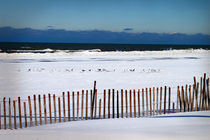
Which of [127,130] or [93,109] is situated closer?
[127,130]

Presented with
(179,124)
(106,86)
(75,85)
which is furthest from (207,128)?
(75,85)

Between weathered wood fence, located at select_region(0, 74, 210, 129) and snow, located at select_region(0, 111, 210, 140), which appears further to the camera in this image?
weathered wood fence, located at select_region(0, 74, 210, 129)

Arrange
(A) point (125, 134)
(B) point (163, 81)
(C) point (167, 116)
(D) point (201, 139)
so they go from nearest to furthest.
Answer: (D) point (201, 139)
(A) point (125, 134)
(C) point (167, 116)
(B) point (163, 81)

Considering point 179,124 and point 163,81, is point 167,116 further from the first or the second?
point 163,81

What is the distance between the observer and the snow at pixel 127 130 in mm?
7430

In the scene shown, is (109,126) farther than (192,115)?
No

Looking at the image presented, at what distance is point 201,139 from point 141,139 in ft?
4.73

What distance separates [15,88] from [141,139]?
12841mm

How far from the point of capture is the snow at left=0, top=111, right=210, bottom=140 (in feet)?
24.4

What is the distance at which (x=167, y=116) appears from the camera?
A: 33.3 feet

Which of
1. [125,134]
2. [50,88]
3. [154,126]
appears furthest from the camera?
[50,88]

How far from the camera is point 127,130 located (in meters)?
8.16

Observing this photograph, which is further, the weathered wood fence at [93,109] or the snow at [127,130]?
the weathered wood fence at [93,109]

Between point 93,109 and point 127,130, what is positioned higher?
point 127,130
